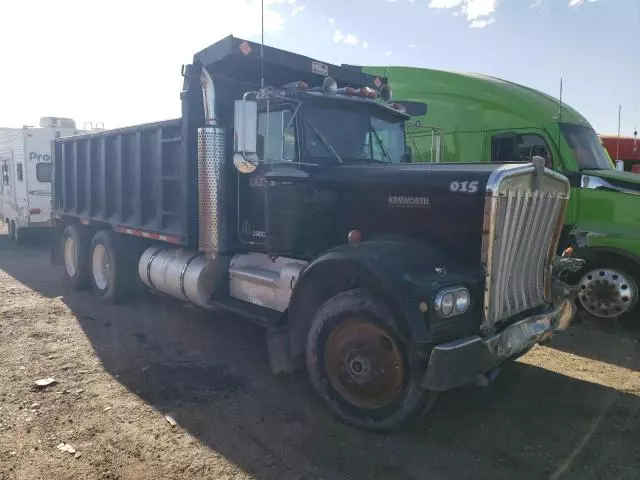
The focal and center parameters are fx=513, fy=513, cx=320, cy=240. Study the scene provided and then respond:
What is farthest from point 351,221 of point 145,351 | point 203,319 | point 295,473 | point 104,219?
point 104,219

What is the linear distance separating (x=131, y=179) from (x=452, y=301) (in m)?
5.56

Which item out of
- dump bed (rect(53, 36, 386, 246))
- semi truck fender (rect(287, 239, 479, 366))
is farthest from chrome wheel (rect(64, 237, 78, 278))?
semi truck fender (rect(287, 239, 479, 366))

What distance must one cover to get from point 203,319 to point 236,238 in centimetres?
177

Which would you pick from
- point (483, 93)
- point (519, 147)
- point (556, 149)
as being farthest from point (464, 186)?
point (483, 93)

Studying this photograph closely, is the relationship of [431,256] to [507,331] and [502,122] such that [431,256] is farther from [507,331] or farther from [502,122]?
[502,122]

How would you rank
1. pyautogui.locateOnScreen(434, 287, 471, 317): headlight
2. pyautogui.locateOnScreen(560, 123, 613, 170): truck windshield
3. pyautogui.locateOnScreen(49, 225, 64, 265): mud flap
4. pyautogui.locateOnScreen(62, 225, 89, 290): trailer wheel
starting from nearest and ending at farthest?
pyautogui.locateOnScreen(434, 287, 471, 317): headlight → pyautogui.locateOnScreen(560, 123, 613, 170): truck windshield → pyautogui.locateOnScreen(62, 225, 89, 290): trailer wheel → pyautogui.locateOnScreen(49, 225, 64, 265): mud flap

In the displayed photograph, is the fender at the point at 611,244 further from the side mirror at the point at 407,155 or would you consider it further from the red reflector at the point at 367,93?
the red reflector at the point at 367,93

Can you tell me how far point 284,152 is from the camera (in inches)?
199

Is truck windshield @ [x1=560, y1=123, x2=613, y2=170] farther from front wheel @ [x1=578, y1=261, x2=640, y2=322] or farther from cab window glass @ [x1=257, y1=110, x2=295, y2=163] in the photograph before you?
cab window glass @ [x1=257, y1=110, x2=295, y2=163]

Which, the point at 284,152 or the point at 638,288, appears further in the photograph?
the point at 638,288

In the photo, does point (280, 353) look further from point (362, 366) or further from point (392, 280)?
point (392, 280)

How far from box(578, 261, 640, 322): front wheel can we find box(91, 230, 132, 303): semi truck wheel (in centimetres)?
664

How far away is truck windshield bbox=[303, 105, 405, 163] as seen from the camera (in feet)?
16.9

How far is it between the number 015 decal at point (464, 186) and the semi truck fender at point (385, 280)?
51cm
